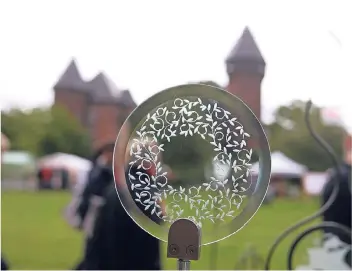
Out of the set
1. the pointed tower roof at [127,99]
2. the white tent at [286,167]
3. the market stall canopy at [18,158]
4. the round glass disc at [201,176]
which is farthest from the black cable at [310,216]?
the market stall canopy at [18,158]

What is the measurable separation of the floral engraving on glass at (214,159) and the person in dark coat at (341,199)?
0.65 m

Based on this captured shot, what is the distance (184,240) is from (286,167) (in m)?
0.78

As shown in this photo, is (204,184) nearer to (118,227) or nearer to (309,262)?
(118,227)

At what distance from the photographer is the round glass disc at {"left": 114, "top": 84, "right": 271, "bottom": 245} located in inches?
56.6

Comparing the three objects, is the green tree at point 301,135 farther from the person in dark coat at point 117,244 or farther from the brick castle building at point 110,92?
the person in dark coat at point 117,244

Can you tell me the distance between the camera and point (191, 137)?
1518 mm

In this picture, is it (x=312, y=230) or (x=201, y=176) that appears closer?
(x=201, y=176)

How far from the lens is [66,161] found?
1974 mm

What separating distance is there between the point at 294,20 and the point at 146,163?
871mm

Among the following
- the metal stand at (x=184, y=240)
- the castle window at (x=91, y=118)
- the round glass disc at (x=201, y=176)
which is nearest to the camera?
the metal stand at (x=184, y=240)

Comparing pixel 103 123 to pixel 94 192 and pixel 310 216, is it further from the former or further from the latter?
pixel 310 216

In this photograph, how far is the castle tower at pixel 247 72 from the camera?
191 cm

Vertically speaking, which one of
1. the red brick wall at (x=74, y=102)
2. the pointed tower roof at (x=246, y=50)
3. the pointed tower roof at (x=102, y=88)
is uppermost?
the pointed tower roof at (x=246, y=50)

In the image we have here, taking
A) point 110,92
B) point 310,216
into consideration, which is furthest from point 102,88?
point 310,216
